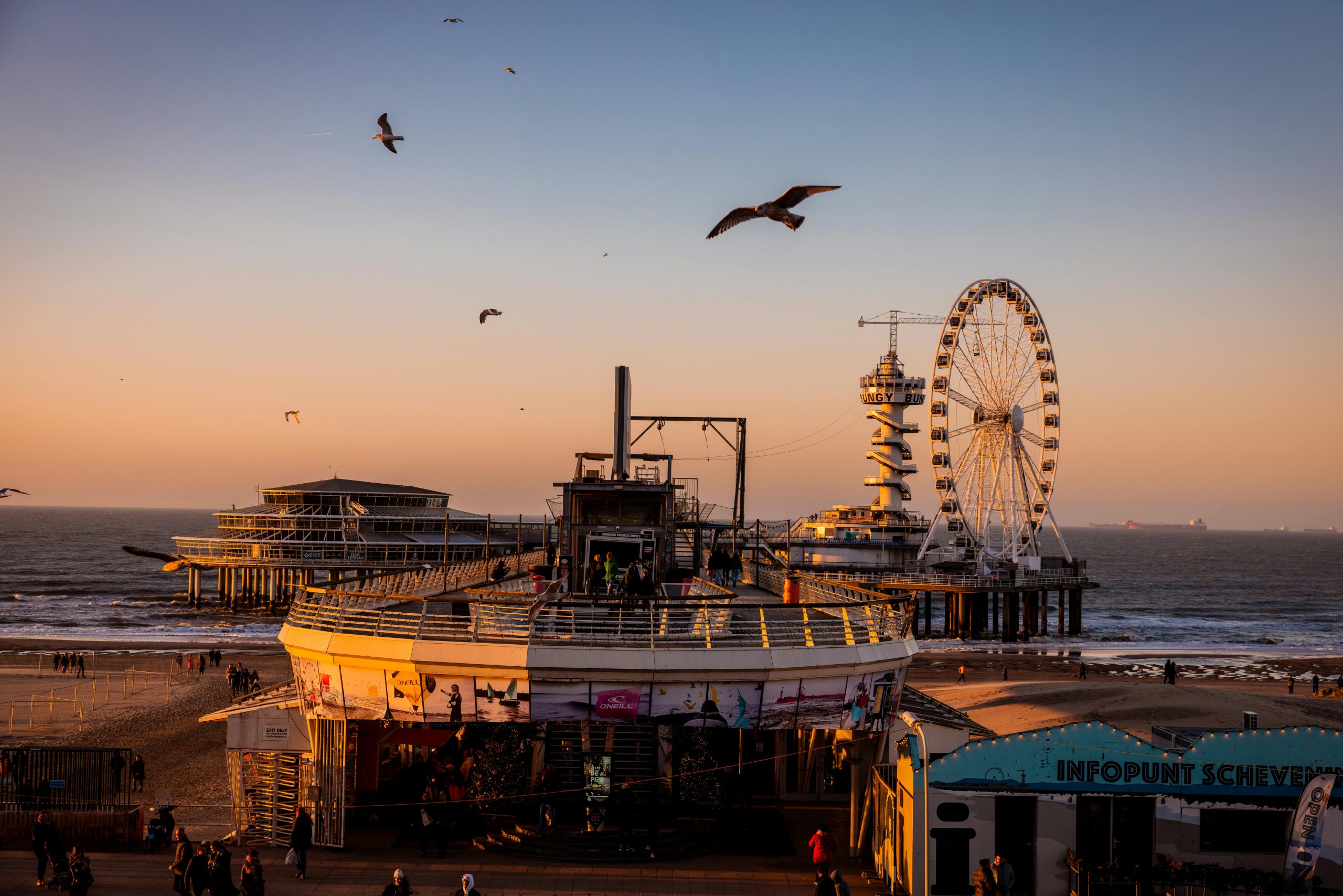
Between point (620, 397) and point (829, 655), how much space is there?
45.3 ft

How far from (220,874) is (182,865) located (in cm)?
166

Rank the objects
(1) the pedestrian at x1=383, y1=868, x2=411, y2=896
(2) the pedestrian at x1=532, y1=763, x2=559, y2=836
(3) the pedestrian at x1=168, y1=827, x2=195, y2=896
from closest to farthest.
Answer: (1) the pedestrian at x1=383, y1=868, x2=411, y2=896 → (3) the pedestrian at x1=168, y1=827, x2=195, y2=896 → (2) the pedestrian at x1=532, y1=763, x2=559, y2=836

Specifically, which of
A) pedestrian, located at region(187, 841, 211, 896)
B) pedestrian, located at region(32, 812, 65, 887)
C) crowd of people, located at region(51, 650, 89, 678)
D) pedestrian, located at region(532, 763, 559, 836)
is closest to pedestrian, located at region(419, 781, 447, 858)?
pedestrian, located at region(532, 763, 559, 836)

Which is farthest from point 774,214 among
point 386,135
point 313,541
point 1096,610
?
point 1096,610

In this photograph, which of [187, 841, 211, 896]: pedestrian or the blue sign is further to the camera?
the blue sign

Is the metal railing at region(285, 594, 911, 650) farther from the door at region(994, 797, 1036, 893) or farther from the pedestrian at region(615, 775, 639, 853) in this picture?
the door at region(994, 797, 1036, 893)

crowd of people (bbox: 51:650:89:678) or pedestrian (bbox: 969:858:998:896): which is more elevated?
pedestrian (bbox: 969:858:998:896)

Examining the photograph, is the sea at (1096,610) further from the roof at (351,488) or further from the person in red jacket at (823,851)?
the person in red jacket at (823,851)

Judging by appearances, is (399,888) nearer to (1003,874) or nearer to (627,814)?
(627,814)

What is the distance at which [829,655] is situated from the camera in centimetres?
1830

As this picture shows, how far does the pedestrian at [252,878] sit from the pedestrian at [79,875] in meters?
2.50

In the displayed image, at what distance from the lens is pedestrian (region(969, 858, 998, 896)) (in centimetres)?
1545

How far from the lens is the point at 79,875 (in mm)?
16203

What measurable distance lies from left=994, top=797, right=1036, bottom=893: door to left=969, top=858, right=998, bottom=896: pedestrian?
1.01m
